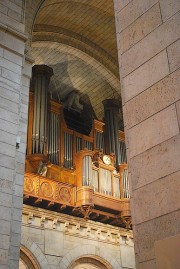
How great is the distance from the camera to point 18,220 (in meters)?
6.62

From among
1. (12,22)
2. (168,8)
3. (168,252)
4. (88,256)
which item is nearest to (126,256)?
(88,256)

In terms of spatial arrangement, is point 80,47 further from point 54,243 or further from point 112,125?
point 54,243

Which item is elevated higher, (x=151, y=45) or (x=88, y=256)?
(x=151, y=45)

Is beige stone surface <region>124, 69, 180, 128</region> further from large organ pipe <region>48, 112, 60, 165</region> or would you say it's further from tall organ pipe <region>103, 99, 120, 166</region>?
tall organ pipe <region>103, 99, 120, 166</region>

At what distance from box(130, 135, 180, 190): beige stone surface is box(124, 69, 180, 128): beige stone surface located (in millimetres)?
316

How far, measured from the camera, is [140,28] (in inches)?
148

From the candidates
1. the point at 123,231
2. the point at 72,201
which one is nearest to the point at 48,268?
the point at 72,201

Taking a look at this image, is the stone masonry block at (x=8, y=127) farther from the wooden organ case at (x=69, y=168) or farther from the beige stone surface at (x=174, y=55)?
the wooden organ case at (x=69, y=168)

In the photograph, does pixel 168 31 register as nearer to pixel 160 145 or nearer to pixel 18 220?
pixel 160 145

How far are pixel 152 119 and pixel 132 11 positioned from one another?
1.23 m

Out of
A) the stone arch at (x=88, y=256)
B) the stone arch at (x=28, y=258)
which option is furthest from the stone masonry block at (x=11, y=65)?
the stone arch at (x=88, y=256)

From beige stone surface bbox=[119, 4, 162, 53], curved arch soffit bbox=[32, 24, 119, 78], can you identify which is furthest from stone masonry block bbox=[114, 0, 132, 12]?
curved arch soffit bbox=[32, 24, 119, 78]

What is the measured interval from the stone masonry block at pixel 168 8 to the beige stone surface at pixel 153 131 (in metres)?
0.86

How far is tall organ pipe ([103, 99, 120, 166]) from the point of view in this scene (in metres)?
14.3
